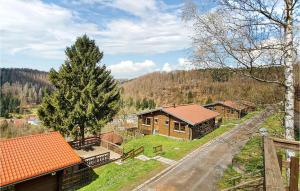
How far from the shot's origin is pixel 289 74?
8.05m

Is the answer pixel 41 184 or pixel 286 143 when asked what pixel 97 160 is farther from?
pixel 286 143

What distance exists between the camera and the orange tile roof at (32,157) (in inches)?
679

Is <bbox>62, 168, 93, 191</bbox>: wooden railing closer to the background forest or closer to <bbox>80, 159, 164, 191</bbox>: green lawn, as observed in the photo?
<bbox>80, 159, 164, 191</bbox>: green lawn

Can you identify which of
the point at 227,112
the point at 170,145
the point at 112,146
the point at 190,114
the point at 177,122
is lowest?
the point at 170,145

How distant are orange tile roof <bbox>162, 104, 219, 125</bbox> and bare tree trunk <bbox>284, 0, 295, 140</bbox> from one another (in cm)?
2903

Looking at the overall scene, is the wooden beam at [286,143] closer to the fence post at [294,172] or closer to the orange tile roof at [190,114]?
the fence post at [294,172]

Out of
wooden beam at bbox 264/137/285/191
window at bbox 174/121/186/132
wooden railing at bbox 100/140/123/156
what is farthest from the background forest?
wooden railing at bbox 100/140/123/156

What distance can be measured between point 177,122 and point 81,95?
1604 centimetres

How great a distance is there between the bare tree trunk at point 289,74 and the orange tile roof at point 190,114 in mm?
29029

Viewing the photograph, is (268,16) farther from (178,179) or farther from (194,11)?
(178,179)

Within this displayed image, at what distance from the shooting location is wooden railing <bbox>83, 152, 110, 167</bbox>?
2554cm

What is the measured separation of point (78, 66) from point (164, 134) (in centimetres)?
1810

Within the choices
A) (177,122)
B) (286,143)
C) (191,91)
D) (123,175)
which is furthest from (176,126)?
(191,91)

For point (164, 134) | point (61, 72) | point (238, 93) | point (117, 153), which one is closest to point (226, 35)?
point (238, 93)
